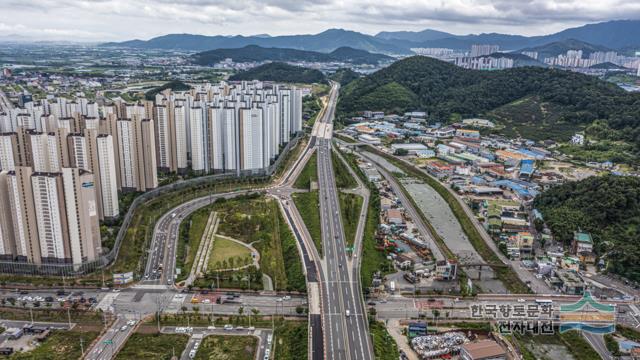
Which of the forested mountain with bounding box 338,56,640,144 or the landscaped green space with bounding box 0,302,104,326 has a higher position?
the forested mountain with bounding box 338,56,640,144

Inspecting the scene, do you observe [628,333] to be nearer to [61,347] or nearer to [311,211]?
[311,211]

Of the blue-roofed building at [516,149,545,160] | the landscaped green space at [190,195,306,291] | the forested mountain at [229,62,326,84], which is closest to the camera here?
the landscaped green space at [190,195,306,291]

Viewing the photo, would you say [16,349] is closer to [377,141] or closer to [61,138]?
[61,138]

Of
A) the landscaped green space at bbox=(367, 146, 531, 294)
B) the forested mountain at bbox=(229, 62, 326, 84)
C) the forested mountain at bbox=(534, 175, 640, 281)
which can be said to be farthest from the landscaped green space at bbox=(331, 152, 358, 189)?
the forested mountain at bbox=(229, 62, 326, 84)

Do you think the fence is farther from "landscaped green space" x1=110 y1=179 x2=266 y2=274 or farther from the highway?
the highway

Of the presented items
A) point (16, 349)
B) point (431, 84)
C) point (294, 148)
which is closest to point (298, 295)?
point (16, 349)

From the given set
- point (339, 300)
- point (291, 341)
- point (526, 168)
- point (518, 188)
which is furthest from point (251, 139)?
point (526, 168)

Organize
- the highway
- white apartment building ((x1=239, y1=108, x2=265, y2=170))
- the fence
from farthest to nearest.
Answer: white apartment building ((x1=239, y1=108, x2=265, y2=170)) → the fence → the highway
